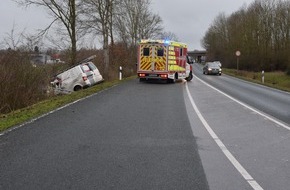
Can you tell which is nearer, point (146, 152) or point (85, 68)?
point (146, 152)

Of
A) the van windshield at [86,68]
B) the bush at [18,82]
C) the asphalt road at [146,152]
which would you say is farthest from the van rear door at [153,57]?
the asphalt road at [146,152]

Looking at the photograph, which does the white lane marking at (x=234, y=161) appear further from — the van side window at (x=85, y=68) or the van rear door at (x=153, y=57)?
the van rear door at (x=153, y=57)

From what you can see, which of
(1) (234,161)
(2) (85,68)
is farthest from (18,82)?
(1) (234,161)

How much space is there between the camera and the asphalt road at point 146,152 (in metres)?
5.55

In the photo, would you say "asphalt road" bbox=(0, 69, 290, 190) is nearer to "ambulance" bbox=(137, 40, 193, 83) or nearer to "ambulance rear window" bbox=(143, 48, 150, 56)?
"ambulance" bbox=(137, 40, 193, 83)

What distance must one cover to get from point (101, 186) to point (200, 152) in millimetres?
2635

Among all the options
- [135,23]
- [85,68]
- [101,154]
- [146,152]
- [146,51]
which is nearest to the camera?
[101,154]

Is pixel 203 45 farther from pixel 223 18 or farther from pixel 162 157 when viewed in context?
pixel 162 157

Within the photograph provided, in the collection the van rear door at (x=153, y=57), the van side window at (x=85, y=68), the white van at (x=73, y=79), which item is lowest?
the white van at (x=73, y=79)

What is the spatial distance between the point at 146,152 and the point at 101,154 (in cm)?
80

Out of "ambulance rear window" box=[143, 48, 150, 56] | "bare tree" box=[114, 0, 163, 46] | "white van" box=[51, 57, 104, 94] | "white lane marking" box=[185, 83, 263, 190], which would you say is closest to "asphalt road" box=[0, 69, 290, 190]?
"white lane marking" box=[185, 83, 263, 190]

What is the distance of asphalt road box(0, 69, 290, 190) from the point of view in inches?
219

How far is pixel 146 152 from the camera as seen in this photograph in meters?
7.25

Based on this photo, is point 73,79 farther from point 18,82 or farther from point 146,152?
point 146,152
